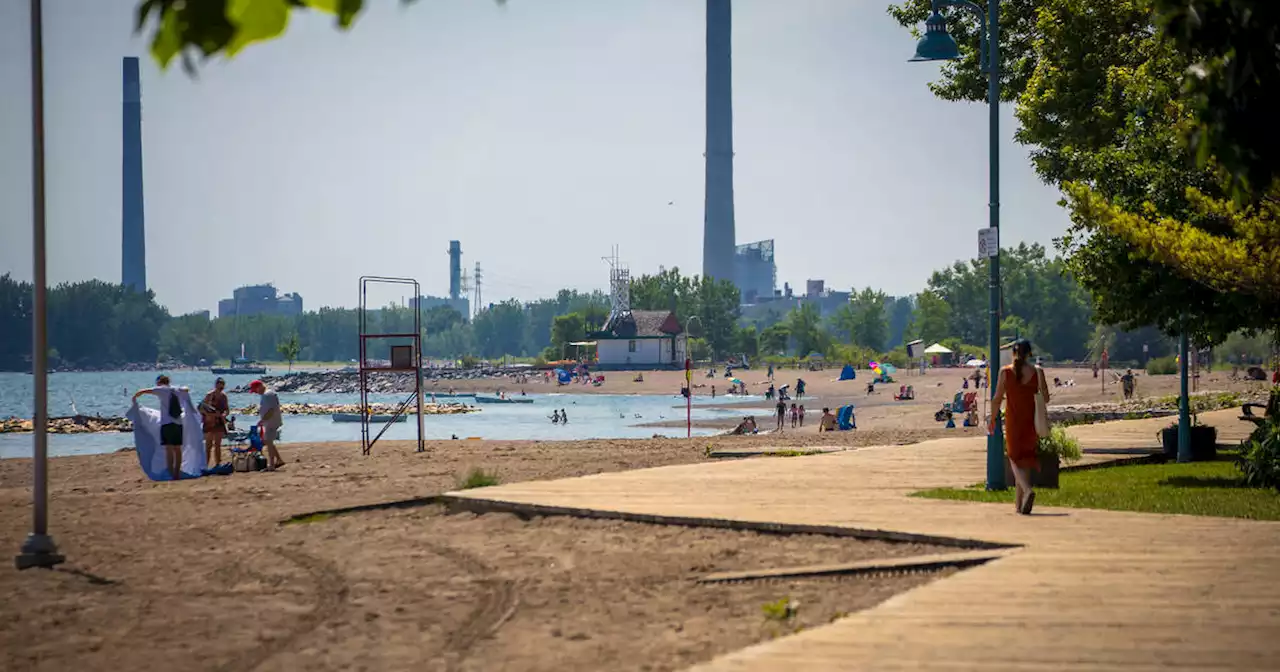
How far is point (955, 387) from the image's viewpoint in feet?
311

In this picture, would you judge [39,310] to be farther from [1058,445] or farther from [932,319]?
[932,319]

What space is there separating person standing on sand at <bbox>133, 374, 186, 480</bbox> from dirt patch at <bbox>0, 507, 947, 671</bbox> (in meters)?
9.36

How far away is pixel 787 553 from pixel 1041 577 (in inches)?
115

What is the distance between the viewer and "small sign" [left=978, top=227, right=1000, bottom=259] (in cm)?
1661

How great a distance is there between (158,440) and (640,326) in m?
127

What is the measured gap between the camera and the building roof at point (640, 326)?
149m

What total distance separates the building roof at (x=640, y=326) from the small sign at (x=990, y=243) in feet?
432

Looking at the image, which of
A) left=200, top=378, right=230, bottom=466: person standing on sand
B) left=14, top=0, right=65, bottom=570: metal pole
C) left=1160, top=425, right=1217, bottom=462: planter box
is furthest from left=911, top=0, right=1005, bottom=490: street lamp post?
left=200, top=378, right=230, bottom=466: person standing on sand

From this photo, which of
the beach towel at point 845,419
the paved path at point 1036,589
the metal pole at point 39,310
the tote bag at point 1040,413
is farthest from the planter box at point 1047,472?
the beach towel at point 845,419

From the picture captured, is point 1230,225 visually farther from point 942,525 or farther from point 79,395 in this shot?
point 79,395

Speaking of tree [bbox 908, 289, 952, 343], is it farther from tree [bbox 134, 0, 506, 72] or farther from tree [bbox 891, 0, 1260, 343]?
tree [bbox 134, 0, 506, 72]

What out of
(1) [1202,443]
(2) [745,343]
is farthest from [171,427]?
(2) [745,343]

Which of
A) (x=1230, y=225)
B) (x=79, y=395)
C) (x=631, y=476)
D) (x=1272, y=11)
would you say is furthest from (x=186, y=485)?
(x=79, y=395)

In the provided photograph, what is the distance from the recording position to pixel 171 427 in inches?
918
